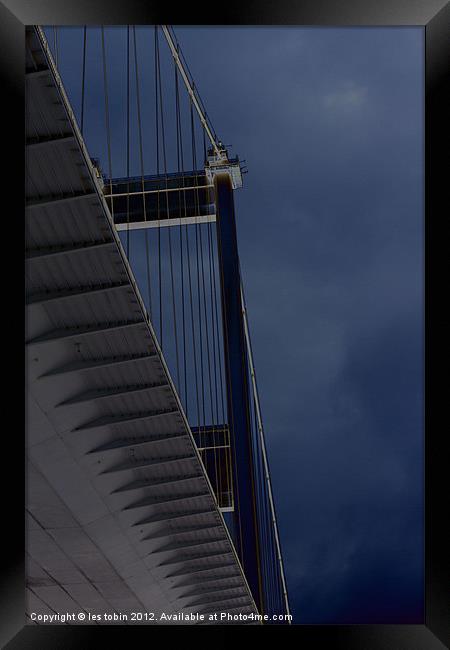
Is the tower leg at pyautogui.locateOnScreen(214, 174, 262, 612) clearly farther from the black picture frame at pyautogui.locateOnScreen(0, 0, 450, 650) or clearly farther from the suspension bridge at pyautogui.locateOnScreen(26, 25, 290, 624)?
the black picture frame at pyautogui.locateOnScreen(0, 0, 450, 650)

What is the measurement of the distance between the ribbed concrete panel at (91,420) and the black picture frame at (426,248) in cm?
171

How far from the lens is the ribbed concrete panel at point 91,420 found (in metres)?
9.15

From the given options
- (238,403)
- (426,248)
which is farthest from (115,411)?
(238,403)

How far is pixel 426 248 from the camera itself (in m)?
5.12

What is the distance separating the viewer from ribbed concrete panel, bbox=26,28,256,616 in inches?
360

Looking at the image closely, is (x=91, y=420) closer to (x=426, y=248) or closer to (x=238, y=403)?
(x=426, y=248)

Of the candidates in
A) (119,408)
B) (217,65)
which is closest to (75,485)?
(119,408)

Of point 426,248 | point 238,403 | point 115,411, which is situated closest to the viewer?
point 426,248

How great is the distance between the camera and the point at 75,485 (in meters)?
14.9

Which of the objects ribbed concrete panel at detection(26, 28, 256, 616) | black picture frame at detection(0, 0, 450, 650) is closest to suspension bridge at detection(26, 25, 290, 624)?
ribbed concrete panel at detection(26, 28, 256, 616)

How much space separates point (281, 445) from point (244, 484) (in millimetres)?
85192

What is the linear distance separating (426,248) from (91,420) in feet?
31.2

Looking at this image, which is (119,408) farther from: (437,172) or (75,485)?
(437,172)

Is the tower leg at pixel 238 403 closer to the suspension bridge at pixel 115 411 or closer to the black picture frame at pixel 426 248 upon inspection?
the suspension bridge at pixel 115 411
